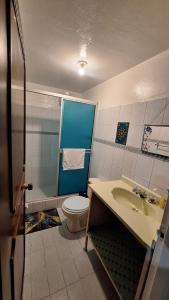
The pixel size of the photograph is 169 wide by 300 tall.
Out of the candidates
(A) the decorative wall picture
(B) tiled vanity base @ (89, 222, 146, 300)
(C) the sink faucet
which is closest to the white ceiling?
(A) the decorative wall picture

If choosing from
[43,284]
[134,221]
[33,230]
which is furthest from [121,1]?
[33,230]

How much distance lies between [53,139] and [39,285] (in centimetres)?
211

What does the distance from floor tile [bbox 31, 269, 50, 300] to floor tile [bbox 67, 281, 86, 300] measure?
0.62 ft

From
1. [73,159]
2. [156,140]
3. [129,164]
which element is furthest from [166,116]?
[73,159]

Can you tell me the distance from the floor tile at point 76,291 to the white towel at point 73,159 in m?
1.42

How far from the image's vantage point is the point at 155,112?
4.71 feet

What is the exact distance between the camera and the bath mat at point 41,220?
188 centimetres

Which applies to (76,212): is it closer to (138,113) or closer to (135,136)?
(135,136)

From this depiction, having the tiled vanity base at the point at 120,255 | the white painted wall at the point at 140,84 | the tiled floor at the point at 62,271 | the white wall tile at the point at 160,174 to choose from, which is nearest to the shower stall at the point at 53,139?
the white painted wall at the point at 140,84

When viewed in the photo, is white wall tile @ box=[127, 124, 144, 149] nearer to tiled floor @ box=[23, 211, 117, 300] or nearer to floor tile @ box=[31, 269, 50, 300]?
tiled floor @ box=[23, 211, 117, 300]

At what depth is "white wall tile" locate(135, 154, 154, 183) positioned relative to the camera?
1480 millimetres

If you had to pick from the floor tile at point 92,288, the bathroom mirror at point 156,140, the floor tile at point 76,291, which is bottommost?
the floor tile at point 92,288

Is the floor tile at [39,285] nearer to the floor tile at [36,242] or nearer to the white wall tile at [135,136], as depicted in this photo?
the floor tile at [36,242]

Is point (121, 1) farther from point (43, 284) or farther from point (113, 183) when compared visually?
point (43, 284)
